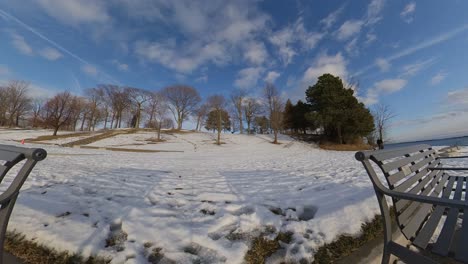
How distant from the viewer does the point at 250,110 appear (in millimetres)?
47438

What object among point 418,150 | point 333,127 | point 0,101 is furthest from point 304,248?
point 0,101

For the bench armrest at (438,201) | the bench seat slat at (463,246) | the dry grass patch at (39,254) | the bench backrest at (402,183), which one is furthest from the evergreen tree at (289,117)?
the dry grass patch at (39,254)

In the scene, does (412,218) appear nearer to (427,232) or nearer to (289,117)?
(427,232)

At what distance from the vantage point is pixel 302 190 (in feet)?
11.8

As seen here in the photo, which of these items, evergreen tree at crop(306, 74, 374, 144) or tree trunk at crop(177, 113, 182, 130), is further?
tree trunk at crop(177, 113, 182, 130)

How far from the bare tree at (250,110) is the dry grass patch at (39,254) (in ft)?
147

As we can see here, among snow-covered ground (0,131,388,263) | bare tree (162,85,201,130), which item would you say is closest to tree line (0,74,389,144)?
bare tree (162,85,201,130)

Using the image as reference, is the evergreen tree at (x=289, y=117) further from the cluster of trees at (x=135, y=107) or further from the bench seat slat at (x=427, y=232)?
the bench seat slat at (x=427, y=232)

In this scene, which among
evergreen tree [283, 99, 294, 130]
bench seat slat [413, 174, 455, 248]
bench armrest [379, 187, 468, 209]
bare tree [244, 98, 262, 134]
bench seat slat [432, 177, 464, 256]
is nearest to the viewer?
bench armrest [379, 187, 468, 209]

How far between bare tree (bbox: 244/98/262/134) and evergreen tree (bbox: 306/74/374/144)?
1856 cm

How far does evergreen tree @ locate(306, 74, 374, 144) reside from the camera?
86.8 feet

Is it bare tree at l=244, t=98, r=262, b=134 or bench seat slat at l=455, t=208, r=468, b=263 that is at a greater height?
bare tree at l=244, t=98, r=262, b=134

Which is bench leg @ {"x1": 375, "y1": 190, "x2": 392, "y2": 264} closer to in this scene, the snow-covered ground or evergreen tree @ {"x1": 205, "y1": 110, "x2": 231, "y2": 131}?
the snow-covered ground

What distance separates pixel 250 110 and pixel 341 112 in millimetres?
23767
